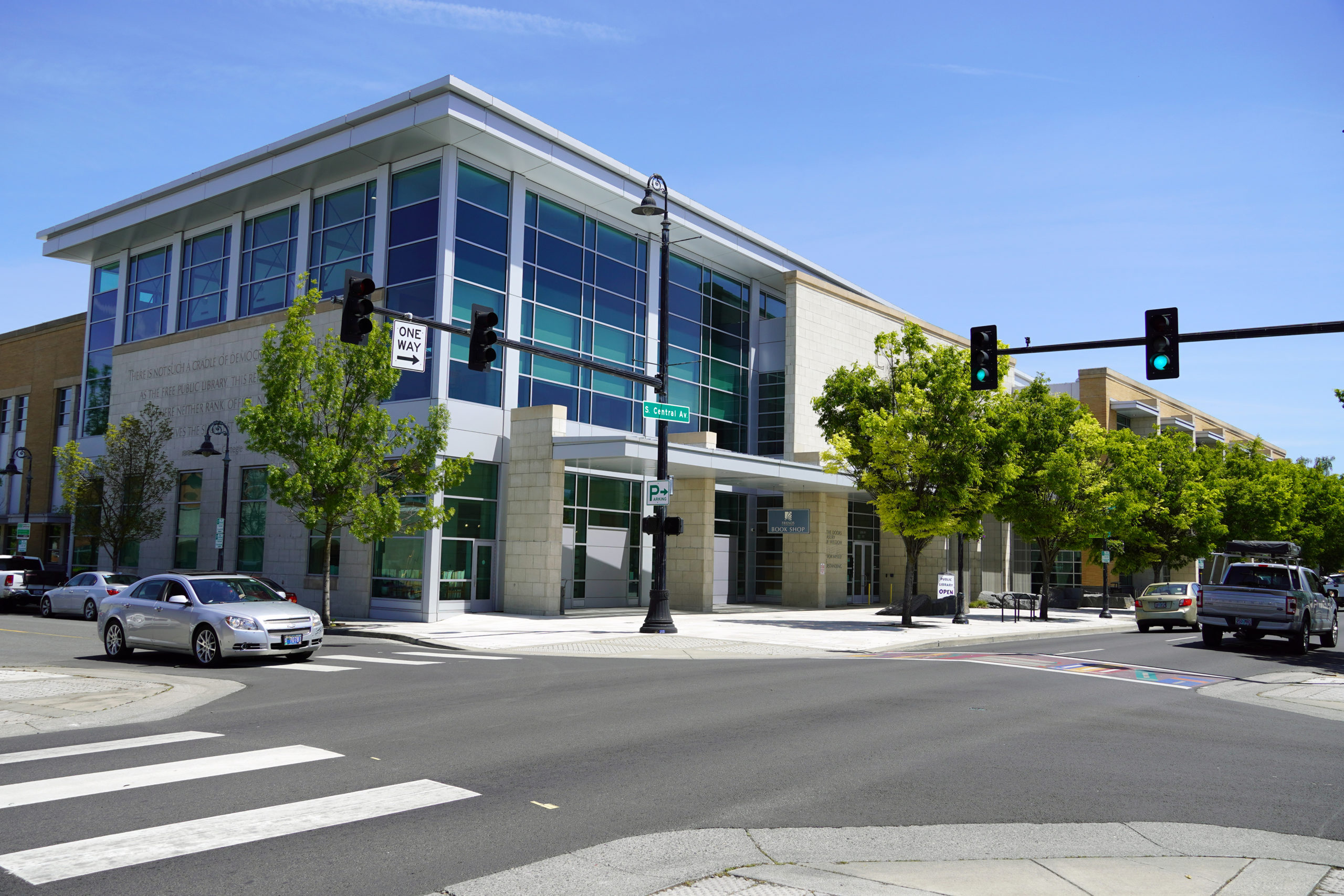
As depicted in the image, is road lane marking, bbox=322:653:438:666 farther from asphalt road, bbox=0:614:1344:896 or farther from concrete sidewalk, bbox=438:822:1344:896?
concrete sidewalk, bbox=438:822:1344:896

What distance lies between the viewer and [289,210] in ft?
109

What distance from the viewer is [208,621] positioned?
15656 millimetres

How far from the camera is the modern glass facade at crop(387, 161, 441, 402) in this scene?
28297 millimetres

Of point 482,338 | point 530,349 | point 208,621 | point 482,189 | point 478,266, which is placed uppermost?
point 482,189

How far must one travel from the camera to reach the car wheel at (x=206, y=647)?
1563 cm

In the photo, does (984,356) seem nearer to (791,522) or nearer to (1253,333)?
(1253,333)

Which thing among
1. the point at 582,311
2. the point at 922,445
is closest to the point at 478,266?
the point at 582,311

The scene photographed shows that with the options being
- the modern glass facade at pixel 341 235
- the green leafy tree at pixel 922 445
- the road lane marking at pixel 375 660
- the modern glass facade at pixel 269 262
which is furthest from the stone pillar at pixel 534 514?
the road lane marking at pixel 375 660

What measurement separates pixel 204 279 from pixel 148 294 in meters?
4.09

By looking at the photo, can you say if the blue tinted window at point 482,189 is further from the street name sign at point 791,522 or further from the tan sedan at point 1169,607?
the tan sedan at point 1169,607

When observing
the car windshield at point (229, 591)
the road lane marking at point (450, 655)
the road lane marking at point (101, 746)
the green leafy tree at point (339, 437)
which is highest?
the green leafy tree at point (339, 437)

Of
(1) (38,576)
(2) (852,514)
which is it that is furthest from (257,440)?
(2) (852,514)

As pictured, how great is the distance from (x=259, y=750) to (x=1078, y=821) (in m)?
6.58

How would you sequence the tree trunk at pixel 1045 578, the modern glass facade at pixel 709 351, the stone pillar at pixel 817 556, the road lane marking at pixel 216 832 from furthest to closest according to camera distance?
the modern glass facade at pixel 709 351
the stone pillar at pixel 817 556
the tree trunk at pixel 1045 578
the road lane marking at pixel 216 832
